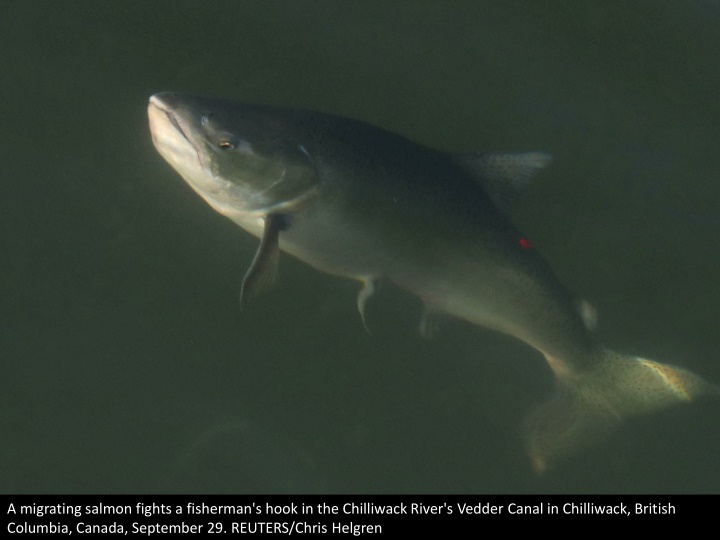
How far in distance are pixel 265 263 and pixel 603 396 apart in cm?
301

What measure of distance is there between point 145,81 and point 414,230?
268 centimetres

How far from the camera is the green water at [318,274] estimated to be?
198 inches

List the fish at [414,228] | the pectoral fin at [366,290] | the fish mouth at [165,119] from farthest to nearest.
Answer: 1. the pectoral fin at [366,290]
2. the fish at [414,228]
3. the fish mouth at [165,119]

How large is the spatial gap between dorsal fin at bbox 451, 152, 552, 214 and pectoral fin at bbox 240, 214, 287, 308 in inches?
57.6

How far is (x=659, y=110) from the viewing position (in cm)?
624

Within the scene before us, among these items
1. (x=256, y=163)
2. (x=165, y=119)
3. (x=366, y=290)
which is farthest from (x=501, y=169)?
(x=165, y=119)

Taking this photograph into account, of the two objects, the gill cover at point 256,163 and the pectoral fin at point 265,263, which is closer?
the gill cover at point 256,163

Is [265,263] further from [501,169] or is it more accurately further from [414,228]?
[501,169]

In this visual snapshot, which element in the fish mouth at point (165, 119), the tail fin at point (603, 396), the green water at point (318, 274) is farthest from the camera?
the tail fin at point (603, 396)

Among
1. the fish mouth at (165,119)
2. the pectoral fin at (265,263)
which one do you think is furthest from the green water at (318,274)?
the fish mouth at (165,119)

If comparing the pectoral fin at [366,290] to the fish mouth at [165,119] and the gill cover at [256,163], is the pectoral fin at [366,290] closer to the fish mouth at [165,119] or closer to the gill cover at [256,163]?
the gill cover at [256,163]

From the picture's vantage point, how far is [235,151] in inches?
177

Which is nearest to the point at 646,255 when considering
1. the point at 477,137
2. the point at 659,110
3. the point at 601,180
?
the point at 601,180

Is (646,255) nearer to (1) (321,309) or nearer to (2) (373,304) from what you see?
(2) (373,304)
